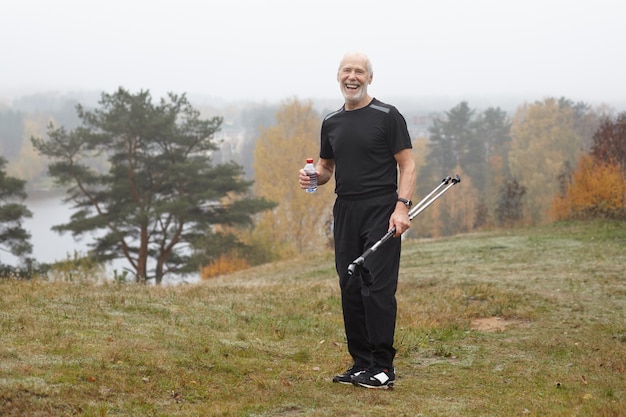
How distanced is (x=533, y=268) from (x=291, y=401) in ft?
37.1

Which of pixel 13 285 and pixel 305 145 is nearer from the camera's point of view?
pixel 13 285

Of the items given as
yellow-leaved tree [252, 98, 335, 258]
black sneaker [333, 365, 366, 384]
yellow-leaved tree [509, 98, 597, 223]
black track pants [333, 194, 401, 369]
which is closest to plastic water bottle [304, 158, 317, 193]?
black track pants [333, 194, 401, 369]

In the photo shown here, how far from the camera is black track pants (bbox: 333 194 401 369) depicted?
17.9ft

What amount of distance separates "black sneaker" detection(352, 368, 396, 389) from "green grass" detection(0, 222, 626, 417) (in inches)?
3.7

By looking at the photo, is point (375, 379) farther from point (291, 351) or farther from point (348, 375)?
point (291, 351)

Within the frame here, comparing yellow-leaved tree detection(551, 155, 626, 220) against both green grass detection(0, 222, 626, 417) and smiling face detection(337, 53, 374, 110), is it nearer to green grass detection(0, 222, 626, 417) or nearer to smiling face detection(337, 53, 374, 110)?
green grass detection(0, 222, 626, 417)

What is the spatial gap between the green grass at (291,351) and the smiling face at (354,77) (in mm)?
2190

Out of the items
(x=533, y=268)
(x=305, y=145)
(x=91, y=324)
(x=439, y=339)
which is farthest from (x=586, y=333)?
(x=305, y=145)

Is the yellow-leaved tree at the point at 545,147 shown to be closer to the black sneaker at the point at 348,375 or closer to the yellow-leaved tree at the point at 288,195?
the yellow-leaved tree at the point at 288,195

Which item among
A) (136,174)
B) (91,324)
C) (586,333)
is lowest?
(586,333)

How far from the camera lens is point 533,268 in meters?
15.4

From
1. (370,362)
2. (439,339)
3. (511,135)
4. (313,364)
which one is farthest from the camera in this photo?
(511,135)

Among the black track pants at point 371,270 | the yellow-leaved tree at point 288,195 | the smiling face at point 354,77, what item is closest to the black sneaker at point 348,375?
the black track pants at point 371,270

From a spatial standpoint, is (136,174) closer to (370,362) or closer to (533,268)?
(533,268)
